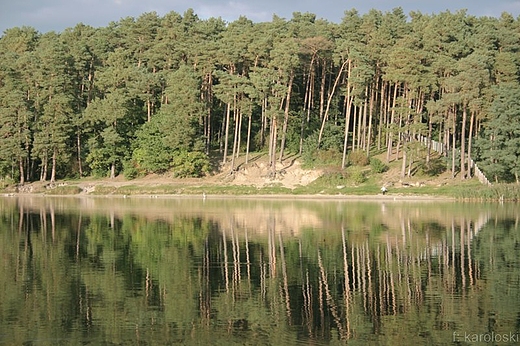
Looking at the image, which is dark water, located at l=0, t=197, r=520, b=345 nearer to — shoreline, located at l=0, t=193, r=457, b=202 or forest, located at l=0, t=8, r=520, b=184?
shoreline, located at l=0, t=193, r=457, b=202

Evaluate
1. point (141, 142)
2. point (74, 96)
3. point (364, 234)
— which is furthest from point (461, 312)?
point (74, 96)

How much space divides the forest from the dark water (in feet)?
79.7

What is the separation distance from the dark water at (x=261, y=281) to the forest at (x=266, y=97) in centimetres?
2429

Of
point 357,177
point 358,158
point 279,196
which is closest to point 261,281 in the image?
point 279,196

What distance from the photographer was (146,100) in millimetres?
73312

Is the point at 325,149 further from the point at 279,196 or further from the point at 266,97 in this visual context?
the point at 279,196

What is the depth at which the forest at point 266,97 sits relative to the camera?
62844 millimetres

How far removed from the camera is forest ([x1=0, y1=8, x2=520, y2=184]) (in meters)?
62.8

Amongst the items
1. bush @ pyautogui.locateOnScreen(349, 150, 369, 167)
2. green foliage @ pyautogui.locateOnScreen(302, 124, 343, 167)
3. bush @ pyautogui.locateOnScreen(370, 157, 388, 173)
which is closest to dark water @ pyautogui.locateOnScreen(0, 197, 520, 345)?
bush @ pyautogui.locateOnScreen(370, 157, 388, 173)

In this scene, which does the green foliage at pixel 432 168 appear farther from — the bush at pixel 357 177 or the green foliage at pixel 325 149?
the green foliage at pixel 325 149

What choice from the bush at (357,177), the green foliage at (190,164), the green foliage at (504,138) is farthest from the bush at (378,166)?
the green foliage at (190,164)

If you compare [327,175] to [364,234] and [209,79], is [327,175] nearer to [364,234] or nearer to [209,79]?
[209,79]

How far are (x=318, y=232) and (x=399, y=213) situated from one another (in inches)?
472

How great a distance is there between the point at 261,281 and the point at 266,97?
153 feet
